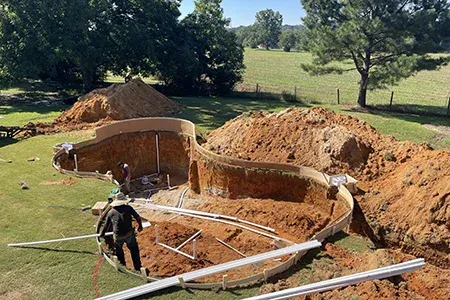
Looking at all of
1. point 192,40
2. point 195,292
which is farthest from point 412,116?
point 195,292

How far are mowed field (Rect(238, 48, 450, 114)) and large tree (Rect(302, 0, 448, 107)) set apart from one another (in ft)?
11.3

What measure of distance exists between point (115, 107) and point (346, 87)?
79.8 ft

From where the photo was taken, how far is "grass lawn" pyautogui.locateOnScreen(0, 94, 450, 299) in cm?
856

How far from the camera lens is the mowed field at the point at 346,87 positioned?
29.7 m

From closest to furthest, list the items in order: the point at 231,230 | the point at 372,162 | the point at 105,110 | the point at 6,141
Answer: the point at 231,230, the point at 372,162, the point at 6,141, the point at 105,110

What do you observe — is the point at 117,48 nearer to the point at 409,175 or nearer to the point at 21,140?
the point at 21,140

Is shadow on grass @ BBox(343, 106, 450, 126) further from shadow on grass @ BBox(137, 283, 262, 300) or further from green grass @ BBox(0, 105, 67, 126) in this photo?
green grass @ BBox(0, 105, 67, 126)

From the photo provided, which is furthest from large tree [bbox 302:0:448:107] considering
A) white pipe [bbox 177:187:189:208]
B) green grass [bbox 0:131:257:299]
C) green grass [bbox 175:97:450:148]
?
green grass [bbox 0:131:257:299]

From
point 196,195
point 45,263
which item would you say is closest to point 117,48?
point 196,195

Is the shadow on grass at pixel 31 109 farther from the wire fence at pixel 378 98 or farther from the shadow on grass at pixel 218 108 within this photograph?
the wire fence at pixel 378 98

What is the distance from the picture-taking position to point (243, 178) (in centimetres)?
1509

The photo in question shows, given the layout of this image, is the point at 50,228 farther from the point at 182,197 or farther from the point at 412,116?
the point at 412,116

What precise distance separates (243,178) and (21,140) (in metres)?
11.9

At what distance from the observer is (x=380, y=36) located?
24.1m
